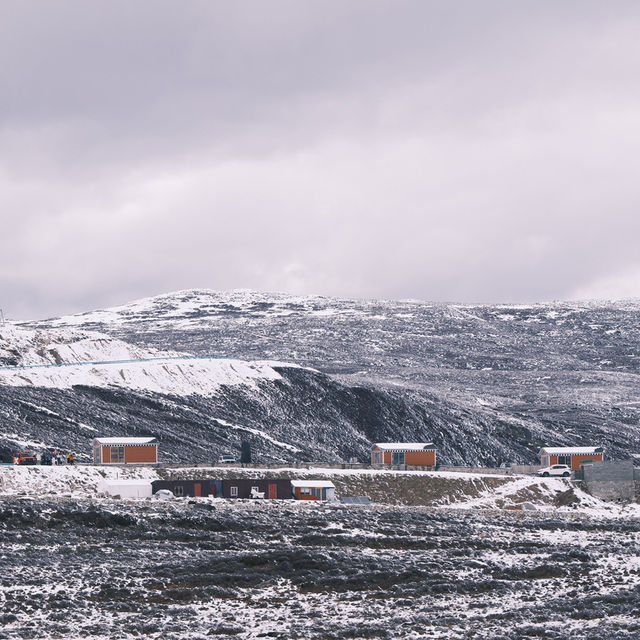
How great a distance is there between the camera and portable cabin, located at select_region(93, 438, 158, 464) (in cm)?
10181

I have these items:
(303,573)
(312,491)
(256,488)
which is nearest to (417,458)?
(312,491)

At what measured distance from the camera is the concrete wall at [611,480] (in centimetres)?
9925

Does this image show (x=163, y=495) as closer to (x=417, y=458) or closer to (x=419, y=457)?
(x=417, y=458)

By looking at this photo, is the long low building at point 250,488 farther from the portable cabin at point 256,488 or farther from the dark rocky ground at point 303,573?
the dark rocky ground at point 303,573

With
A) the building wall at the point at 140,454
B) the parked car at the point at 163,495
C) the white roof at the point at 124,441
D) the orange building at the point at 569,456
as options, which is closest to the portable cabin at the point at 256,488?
the parked car at the point at 163,495

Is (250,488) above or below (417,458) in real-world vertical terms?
below

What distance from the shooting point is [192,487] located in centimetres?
8969

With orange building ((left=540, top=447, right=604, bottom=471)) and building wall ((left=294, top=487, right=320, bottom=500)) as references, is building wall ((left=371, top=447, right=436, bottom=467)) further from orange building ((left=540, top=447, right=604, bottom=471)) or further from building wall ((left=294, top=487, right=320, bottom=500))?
building wall ((left=294, top=487, right=320, bottom=500))

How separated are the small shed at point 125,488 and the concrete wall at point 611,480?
3755cm

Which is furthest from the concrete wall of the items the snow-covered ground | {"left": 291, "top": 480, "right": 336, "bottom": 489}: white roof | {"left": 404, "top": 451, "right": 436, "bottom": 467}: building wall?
the snow-covered ground

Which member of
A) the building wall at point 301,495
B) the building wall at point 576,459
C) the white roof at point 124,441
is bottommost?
the building wall at point 301,495

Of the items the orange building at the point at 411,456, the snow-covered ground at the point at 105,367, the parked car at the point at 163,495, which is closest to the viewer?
the parked car at the point at 163,495

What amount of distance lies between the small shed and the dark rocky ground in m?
6.72

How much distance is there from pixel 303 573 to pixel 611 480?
1907 inches
